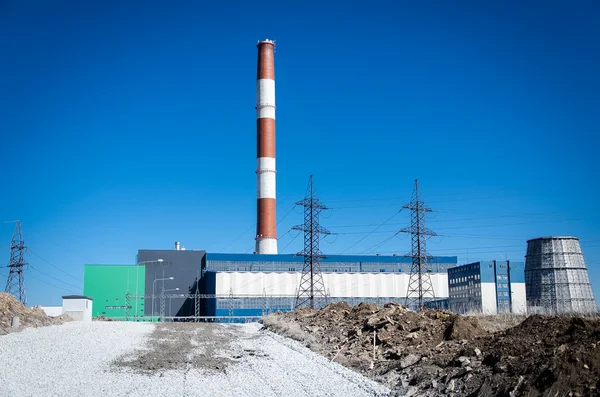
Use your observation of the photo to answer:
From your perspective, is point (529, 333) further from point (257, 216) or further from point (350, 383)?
point (257, 216)

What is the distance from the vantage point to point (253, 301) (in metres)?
69.2

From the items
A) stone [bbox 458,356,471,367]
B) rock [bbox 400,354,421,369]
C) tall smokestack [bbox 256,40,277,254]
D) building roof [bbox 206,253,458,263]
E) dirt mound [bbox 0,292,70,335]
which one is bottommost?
rock [bbox 400,354,421,369]

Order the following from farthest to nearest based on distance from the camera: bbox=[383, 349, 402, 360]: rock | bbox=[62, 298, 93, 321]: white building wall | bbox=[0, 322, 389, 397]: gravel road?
bbox=[62, 298, 93, 321]: white building wall, bbox=[383, 349, 402, 360]: rock, bbox=[0, 322, 389, 397]: gravel road

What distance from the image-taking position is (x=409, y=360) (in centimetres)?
1412

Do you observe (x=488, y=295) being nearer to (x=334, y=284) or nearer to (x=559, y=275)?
(x=559, y=275)

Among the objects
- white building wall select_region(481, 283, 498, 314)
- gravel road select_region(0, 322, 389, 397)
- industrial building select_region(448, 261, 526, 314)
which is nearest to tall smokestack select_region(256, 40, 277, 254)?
industrial building select_region(448, 261, 526, 314)

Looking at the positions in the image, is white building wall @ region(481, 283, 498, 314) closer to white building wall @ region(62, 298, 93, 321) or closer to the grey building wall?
the grey building wall

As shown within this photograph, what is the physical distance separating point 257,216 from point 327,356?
46862 mm

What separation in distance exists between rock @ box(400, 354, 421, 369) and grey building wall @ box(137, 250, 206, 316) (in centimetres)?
5913

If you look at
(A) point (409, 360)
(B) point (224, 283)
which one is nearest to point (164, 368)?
(A) point (409, 360)

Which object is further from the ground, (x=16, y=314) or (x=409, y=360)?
(x=16, y=314)

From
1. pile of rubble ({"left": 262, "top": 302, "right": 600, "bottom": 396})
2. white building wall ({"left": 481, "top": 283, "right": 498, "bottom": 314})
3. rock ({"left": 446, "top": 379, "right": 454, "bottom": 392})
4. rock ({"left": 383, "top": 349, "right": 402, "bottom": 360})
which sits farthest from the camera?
white building wall ({"left": 481, "top": 283, "right": 498, "bottom": 314})

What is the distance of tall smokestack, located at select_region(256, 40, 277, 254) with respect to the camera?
62719mm

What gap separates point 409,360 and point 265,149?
50.1m
